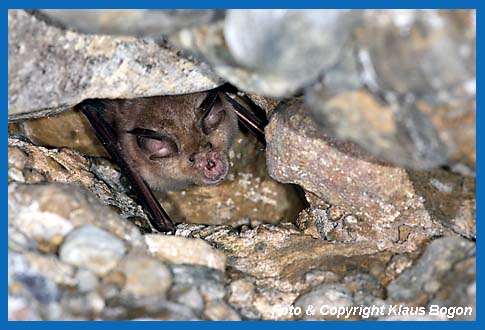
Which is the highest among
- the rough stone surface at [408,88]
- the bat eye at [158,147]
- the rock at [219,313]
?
the rough stone surface at [408,88]

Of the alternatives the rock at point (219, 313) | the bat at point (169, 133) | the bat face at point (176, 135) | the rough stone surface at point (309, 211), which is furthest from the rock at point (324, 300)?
the bat face at point (176, 135)

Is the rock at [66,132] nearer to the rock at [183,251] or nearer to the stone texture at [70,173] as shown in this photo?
the stone texture at [70,173]

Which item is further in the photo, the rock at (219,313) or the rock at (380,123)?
the rock at (219,313)

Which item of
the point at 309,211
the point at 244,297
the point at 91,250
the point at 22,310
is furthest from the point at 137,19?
the point at 309,211

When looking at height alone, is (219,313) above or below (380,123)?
below

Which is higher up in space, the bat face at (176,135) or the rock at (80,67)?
the rock at (80,67)

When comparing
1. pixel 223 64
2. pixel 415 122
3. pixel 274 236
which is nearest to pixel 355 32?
pixel 415 122

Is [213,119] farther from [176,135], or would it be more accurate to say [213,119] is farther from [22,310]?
[22,310]
